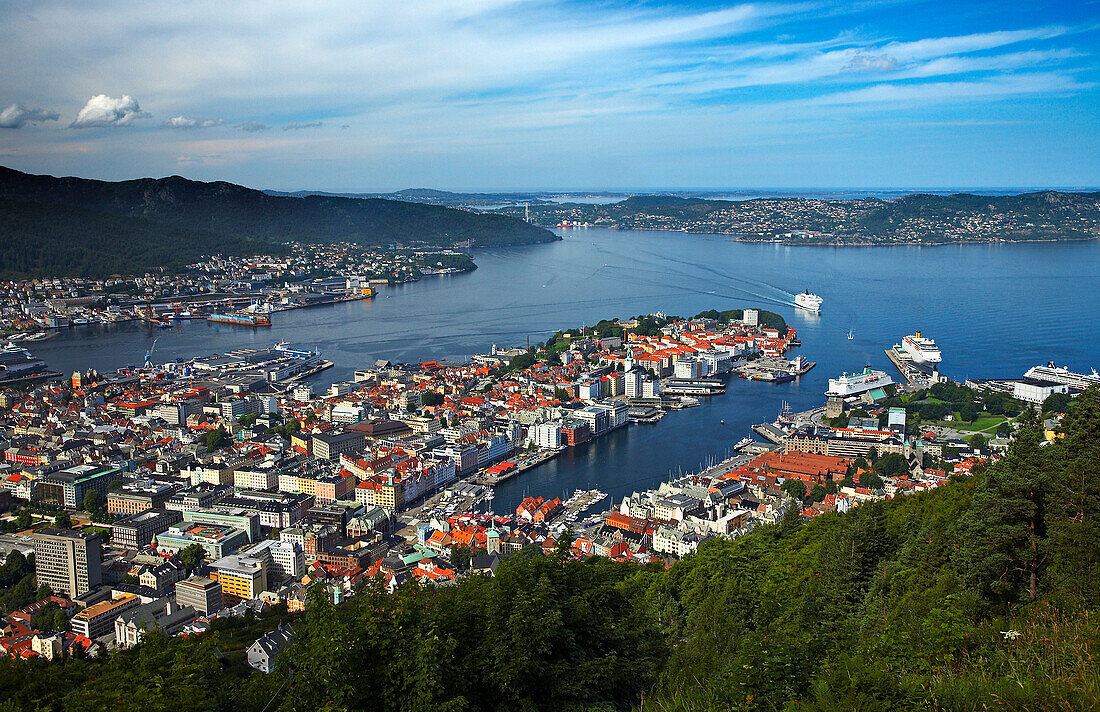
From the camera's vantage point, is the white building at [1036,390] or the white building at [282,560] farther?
the white building at [1036,390]

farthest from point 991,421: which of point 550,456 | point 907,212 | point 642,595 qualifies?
point 907,212

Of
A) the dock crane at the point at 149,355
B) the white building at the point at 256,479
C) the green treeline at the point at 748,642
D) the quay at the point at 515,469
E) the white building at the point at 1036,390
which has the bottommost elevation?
the quay at the point at 515,469

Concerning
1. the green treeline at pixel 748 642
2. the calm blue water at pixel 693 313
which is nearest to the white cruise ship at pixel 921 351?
the calm blue water at pixel 693 313

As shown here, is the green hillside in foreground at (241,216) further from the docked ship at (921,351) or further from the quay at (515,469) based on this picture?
the quay at (515,469)

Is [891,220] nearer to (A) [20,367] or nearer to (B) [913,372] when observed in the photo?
(B) [913,372]

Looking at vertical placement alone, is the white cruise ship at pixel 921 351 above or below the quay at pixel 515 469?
above

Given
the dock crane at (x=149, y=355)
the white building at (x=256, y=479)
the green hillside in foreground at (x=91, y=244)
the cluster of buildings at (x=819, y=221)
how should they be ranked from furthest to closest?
the cluster of buildings at (x=819, y=221) < the green hillside in foreground at (x=91, y=244) < the dock crane at (x=149, y=355) < the white building at (x=256, y=479)

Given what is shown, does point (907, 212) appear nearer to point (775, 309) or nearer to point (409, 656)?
point (775, 309)
